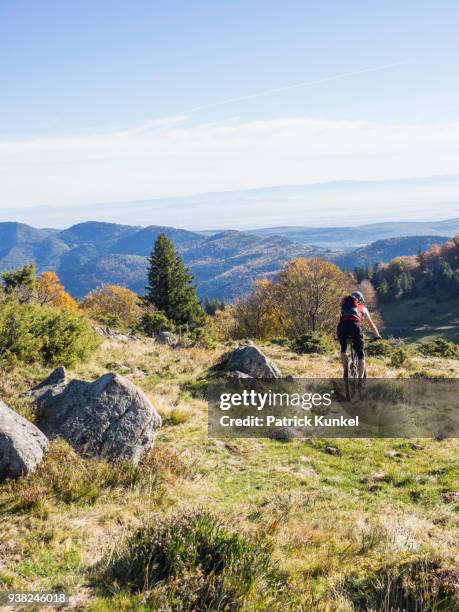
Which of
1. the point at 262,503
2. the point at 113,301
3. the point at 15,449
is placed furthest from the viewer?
the point at 113,301

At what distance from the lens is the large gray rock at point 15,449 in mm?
7211

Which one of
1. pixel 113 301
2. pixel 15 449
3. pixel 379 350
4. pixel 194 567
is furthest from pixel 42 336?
pixel 113 301

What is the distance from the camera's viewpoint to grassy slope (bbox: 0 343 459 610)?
5.69 m

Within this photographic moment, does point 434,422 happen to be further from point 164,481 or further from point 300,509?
point 164,481

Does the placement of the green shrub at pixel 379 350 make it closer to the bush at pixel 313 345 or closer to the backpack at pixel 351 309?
the bush at pixel 313 345

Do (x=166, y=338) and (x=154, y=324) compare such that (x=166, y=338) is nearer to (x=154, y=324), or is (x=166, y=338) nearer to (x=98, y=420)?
(x=154, y=324)

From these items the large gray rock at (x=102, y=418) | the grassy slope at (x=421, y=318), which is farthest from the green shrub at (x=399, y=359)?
the grassy slope at (x=421, y=318)

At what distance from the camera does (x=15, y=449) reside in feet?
23.8

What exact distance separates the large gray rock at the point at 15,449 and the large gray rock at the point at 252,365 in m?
10.5

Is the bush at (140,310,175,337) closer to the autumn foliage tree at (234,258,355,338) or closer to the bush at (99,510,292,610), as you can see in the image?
the autumn foliage tree at (234,258,355,338)

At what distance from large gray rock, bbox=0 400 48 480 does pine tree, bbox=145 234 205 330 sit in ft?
165

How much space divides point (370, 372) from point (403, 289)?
396 ft

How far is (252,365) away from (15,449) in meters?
11.2

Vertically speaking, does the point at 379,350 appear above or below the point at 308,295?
below
